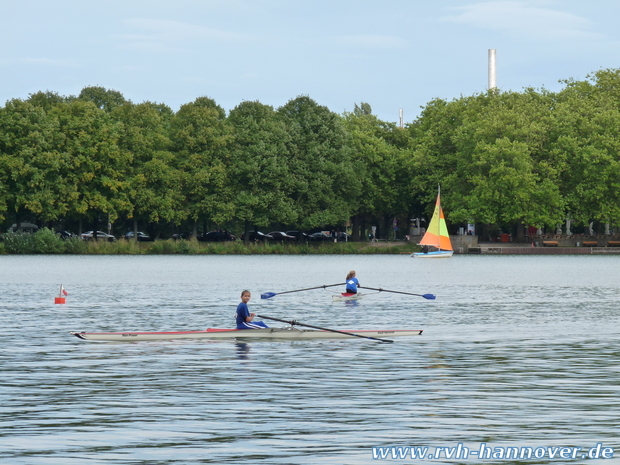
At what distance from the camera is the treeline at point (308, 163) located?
441ft

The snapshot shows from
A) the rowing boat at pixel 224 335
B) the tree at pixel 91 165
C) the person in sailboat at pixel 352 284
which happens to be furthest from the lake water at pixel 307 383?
the tree at pixel 91 165

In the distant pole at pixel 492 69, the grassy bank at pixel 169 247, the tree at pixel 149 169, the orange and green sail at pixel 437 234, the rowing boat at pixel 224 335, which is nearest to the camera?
the rowing boat at pixel 224 335

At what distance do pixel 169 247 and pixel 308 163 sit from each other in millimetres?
21418

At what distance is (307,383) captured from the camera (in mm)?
26984

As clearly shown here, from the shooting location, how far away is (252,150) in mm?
143000

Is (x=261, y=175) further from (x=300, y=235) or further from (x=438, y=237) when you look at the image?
(x=438, y=237)

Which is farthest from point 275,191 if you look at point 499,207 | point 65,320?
point 65,320

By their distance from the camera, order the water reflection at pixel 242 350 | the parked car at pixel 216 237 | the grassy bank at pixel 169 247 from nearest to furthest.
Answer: the water reflection at pixel 242 350 → the grassy bank at pixel 169 247 → the parked car at pixel 216 237

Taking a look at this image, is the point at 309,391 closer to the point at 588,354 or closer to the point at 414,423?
the point at 414,423

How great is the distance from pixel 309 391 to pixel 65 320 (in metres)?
24.6

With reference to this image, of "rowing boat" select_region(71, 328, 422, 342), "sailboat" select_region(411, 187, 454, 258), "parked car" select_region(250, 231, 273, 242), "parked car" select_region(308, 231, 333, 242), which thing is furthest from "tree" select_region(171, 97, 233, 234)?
"rowing boat" select_region(71, 328, 422, 342)

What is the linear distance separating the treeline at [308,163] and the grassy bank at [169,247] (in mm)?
3628

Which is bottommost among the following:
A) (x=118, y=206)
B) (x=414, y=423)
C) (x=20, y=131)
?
(x=414, y=423)

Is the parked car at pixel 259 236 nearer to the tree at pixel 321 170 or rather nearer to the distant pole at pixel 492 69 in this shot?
the tree at pixel 321 170
